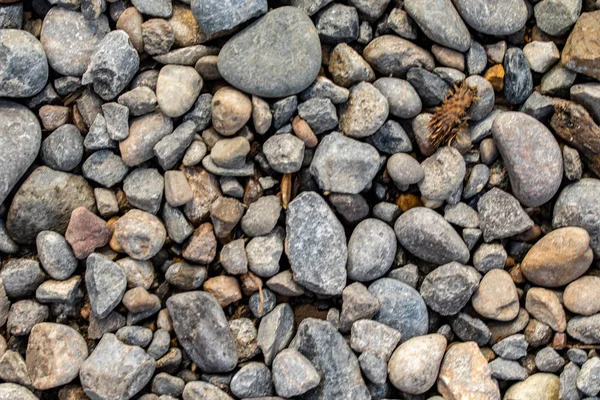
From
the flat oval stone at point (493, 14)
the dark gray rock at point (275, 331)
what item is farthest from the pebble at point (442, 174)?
the dark gray rock at point (275, 331)

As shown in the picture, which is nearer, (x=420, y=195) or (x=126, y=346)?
(x=126, y=346)

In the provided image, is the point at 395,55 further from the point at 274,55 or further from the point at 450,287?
the point at 450,287

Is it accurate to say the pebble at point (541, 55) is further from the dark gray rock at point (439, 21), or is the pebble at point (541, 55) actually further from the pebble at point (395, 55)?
the pebble at point (395, 55)

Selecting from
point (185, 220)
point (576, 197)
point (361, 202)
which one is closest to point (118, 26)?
point (185, 220)

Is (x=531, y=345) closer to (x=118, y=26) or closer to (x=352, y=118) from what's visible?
(x=352, y=118)

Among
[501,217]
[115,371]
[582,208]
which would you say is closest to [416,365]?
[501,217]

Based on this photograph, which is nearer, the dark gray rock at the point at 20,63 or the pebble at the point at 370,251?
Answer: the dark gray rock at the point at 20,63
